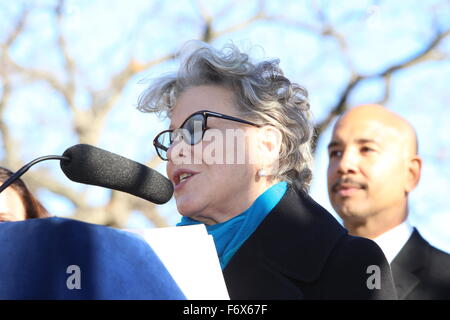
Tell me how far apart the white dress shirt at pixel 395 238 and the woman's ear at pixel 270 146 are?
4.68ft

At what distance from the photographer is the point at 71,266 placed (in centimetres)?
159

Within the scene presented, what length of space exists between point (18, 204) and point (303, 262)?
1.27m

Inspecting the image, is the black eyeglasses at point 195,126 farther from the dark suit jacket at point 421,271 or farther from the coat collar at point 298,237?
the dark suit jacket at point 421,271

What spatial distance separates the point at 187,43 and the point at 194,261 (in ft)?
5.14

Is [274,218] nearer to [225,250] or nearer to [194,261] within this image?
[225,250]

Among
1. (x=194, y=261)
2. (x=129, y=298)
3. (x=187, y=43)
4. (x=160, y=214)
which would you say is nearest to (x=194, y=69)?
(x=187, y=43)

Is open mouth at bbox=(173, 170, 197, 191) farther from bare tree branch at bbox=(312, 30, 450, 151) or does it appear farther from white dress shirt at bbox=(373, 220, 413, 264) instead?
bare tree branch at bbox=(312, 30, 450, 151)

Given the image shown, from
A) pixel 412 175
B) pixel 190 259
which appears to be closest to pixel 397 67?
pixel 412 175

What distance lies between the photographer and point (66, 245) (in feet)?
5.24

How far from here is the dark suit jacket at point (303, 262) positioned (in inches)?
93.1

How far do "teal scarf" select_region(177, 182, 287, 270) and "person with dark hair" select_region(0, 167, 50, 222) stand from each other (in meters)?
0.82

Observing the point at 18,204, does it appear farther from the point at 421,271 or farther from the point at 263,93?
the point at 421,271

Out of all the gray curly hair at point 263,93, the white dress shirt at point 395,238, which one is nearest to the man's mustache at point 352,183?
the white dress shirt at point 395,238
